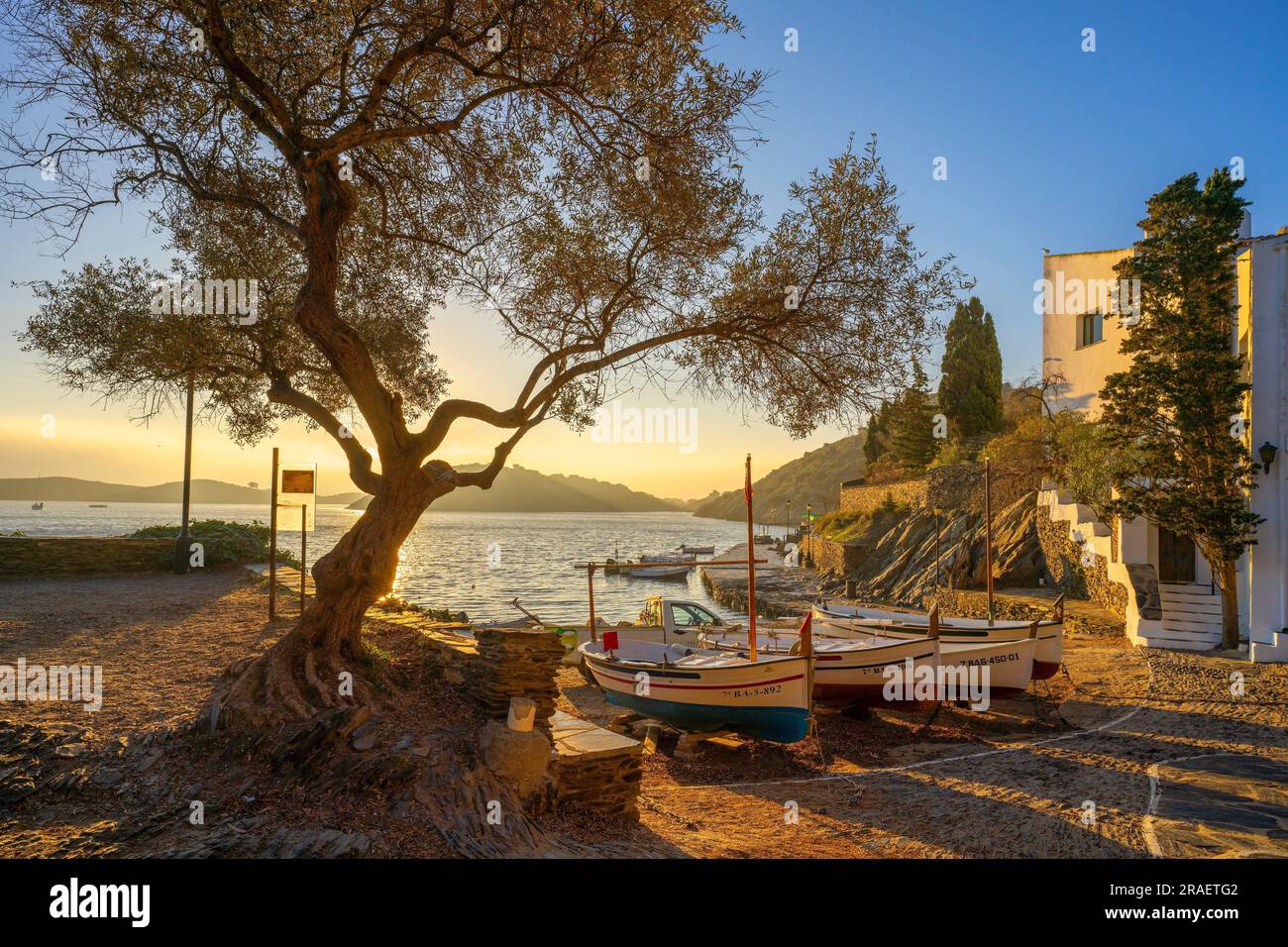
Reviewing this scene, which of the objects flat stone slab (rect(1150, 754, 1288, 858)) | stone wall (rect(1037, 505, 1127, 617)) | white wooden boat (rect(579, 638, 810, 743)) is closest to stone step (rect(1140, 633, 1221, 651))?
stone wall (rect(1037, 505, 1127, 617))

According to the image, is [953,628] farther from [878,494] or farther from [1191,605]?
[878,494]

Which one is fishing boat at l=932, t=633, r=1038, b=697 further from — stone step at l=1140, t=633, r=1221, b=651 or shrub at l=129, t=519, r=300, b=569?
shrub at l=129, t=519, r=300, b=569

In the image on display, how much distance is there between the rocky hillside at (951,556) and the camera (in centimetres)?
2670

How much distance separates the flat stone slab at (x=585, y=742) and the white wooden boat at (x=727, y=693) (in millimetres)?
4406

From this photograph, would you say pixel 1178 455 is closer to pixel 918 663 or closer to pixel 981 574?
pixel 918 663

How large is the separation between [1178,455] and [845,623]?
26.7ft

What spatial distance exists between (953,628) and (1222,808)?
9.98m

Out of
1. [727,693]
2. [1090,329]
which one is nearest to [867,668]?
[727,693]

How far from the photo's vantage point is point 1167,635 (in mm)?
16719

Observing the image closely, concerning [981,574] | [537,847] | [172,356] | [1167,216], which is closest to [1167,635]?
[1167,216]

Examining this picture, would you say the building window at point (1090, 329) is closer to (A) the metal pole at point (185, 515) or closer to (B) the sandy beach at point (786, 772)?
(B) the sandy beach at point (786, 772)

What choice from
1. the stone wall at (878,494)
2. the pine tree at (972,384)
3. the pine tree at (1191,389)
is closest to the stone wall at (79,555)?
the pine tree at (1191,389)

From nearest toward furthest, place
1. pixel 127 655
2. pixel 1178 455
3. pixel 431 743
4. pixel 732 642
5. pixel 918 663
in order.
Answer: pixel 431 743 < pixel 127 655 < pixel 918 663 < pixel 1178 455 < pixel 732 642

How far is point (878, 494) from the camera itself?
5078 centimetres
